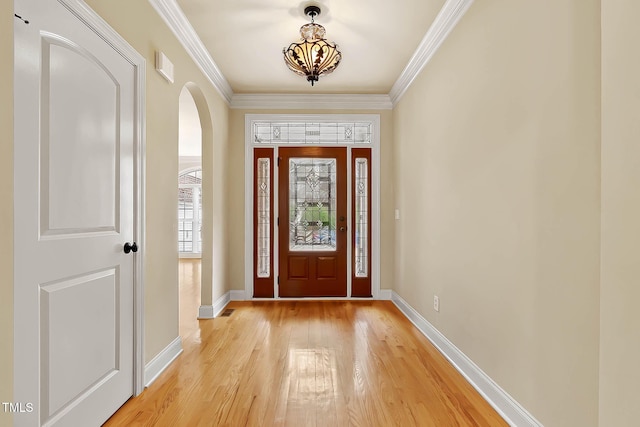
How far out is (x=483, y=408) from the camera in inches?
79.7

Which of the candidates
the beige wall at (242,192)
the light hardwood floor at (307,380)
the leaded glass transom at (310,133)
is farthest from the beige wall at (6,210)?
the leaded glass transom at (310,133)

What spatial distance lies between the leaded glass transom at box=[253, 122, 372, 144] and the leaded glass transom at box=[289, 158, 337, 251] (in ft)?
0.92

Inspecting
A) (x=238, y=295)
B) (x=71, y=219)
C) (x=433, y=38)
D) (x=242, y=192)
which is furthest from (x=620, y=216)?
(x=238, y=295)

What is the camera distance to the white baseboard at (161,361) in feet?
7.56

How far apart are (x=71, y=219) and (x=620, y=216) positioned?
86.0 inches

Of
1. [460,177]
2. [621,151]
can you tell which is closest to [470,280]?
[460,177]

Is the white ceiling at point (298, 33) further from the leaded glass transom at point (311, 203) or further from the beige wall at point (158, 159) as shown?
the leaded glass transom at point (311, 203)

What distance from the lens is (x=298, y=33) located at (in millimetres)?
3061

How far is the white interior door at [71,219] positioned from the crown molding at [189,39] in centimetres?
72

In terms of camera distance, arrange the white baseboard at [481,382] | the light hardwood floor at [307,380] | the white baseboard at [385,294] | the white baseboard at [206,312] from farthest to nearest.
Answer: the white baseboard at [385,294] < the white baseboard at [206,312] < the light hardwood floor at [307,380] < the white baseboard at [481,382]

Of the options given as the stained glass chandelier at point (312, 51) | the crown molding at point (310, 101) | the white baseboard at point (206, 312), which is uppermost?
the crown molding at point (310, 101)

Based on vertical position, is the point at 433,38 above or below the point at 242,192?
above

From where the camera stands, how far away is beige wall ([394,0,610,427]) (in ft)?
4.61

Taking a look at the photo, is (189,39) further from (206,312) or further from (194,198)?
(194,198)
